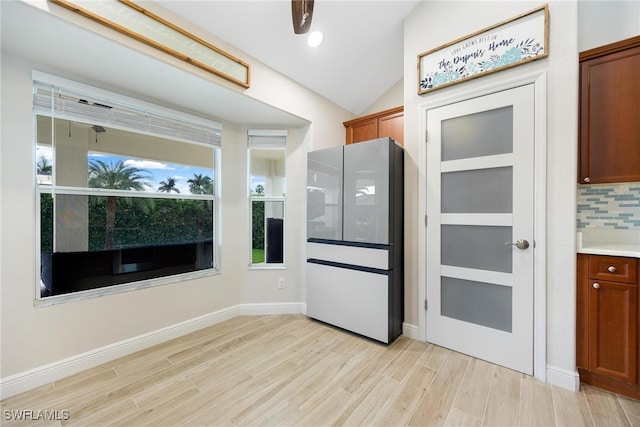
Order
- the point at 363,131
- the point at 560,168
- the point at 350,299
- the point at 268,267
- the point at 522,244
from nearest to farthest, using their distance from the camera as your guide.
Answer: the point at 560,168 → the point at 522,244 → the point at 350,299 → the point at 268,267 → the point at 363,131

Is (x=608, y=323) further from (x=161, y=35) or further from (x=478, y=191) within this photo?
(x=161, y=35)

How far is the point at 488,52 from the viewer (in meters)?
A: 2.12

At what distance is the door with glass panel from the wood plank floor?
0.78 feet

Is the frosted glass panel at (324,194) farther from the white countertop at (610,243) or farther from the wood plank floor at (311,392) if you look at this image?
the white countertop at (610,243)

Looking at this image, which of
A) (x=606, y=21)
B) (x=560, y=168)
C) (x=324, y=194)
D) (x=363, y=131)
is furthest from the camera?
(x=363, y=131)

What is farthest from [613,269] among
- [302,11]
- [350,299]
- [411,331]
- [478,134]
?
[302,11]

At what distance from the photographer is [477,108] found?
2184 millimetres

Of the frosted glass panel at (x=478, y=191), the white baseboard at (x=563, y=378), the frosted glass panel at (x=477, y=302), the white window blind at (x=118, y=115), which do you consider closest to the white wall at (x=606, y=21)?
the frosted glass panel at (x=478, y=191)

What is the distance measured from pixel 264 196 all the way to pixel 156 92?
4.92 feet

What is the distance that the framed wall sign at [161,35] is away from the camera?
1587 millimetres

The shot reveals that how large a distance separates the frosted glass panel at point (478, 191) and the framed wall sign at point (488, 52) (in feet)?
2.74

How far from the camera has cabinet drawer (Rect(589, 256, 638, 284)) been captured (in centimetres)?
165

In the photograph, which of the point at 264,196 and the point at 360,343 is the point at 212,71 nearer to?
the point at 264,196

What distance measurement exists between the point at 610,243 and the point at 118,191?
4.16 m
